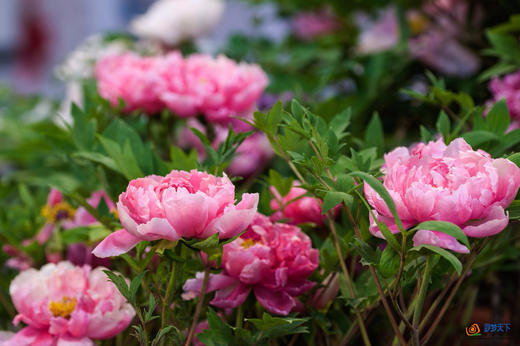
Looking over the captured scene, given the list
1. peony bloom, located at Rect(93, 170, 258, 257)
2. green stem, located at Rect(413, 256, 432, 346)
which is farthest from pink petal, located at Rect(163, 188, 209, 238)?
green stem, located at Rect(413, 256, 432, 346)

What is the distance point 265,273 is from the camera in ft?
0.97

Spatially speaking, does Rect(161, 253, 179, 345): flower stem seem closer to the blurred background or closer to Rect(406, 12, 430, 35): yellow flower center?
Rect(406, 12, 430, 35): yellow flower center

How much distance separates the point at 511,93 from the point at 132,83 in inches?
12.5

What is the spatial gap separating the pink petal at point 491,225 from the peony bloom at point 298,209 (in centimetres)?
13

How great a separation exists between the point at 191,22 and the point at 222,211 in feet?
1.65

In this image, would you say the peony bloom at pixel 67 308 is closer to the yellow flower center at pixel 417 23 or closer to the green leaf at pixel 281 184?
the green leaf at pixel 281 184

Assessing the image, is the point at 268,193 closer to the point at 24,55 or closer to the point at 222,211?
the point at 222,211

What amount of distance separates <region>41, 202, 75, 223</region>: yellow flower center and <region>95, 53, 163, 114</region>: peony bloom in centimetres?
10

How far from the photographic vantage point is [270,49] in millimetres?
855

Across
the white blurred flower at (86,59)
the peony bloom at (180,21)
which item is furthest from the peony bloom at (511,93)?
the white blurred flower at (86,59)

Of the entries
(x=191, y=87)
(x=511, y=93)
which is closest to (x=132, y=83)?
(x=191, y=87)

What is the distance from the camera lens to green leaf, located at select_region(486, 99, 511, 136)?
13.9 inches
